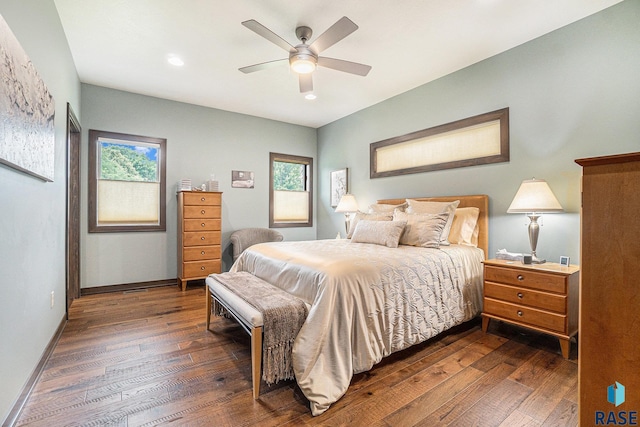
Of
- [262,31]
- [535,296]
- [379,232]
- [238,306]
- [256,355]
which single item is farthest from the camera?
[379,232]

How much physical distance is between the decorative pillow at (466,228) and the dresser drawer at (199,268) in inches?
128

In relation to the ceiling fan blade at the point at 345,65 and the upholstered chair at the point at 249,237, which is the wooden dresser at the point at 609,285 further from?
the upholstered chair at the point at 249,237

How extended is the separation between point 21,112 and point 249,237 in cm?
347

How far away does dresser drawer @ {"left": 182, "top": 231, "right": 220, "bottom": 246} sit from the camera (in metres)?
4.13

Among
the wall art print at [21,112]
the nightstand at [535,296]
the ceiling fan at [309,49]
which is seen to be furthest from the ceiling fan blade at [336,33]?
the nightstand at [535,296]

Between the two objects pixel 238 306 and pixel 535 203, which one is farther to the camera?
pixel 535 203

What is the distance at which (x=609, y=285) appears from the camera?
106cm

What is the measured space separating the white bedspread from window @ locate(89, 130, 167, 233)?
238 centimetres

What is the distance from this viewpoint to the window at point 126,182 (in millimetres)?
3986

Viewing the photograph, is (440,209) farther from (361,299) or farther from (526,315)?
(361,299)

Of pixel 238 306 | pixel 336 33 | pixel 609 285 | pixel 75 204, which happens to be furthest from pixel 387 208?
pixel 75 204

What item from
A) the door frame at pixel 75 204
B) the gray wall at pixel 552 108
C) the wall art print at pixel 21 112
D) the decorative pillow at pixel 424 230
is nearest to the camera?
the wall art print at pixel 21 112

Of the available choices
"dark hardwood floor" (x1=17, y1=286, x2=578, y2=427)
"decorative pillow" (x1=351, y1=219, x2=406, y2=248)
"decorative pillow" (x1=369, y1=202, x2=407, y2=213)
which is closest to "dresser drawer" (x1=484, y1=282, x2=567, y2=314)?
"dark hardwood floor" (x1=17, y1=286, x2=578, y2=427)

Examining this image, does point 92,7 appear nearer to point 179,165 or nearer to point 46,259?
point 46,259
